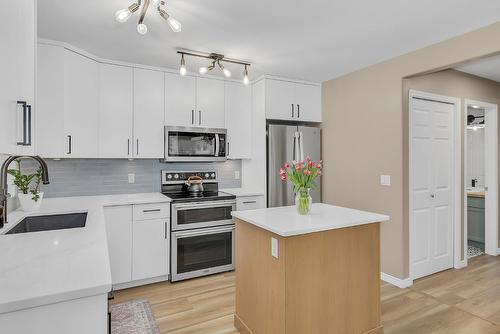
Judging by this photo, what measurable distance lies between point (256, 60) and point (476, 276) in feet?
11.6

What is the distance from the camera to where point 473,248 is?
4.46 m

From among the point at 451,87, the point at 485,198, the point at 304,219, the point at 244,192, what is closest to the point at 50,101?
the point at 244,192

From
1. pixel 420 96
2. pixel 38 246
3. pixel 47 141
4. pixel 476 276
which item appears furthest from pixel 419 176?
pixel 47 141

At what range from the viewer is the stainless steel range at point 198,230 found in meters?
3.28

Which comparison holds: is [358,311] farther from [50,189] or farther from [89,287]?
[50,189]

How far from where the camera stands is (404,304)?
2.78 m

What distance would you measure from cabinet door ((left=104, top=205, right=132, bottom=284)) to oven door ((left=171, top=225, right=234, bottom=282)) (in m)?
0.46

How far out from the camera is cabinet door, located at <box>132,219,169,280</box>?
3117mm

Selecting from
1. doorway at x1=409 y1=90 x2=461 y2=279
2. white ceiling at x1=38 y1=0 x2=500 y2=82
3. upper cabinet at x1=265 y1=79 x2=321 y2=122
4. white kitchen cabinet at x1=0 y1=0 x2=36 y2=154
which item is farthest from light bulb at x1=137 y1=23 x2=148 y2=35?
doorway at x1=409 y1=90 x2=461 y2=279

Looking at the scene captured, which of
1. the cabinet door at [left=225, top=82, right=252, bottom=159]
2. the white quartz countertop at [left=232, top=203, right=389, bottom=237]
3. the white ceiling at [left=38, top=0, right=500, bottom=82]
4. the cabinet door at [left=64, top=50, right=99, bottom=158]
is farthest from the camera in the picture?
the cabinet door at [left=225, top=82, right=252, bottom=159]

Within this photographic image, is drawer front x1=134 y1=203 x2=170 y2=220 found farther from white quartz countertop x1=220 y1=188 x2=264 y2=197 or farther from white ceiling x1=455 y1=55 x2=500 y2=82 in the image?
white ceiling x1=455 y1=55 x2=500 y2=82

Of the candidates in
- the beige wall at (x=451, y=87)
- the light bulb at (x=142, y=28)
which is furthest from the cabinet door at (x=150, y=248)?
the beige wall at (x=451, y=87)

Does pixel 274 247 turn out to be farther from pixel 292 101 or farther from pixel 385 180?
pixel 292 101

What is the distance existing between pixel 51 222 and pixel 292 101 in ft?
9.92
